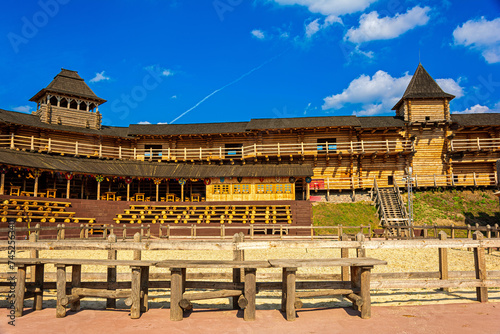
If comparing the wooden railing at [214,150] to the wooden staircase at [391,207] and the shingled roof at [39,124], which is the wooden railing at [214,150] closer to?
the shingled roof at [39,124]

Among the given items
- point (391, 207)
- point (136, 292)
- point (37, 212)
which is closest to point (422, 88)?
point (391, 207)

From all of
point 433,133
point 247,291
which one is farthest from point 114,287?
point 433,133

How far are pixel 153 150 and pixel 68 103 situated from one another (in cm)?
1011

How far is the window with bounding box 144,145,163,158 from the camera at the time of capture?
36.2 meters

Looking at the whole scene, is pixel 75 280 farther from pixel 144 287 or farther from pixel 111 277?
pixel 144 287

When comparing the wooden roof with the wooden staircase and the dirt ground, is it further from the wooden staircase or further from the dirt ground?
the dirt ground

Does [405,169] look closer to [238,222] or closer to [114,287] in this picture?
[238,222]

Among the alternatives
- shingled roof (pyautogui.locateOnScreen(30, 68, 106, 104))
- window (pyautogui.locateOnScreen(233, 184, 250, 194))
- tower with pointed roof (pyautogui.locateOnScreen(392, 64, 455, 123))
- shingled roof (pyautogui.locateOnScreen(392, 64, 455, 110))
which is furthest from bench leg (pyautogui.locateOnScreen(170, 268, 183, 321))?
shingled roof (pyautogui.locateOnScreen(30, 68, 106, 104))

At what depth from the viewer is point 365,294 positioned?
273 inches

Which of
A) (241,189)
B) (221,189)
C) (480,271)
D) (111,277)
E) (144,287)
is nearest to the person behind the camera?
(144,287)

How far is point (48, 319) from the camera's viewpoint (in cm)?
673

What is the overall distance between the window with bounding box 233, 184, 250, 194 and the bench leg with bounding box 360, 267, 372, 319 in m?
23.8

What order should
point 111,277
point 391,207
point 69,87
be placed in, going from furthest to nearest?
point 69,87, point 391,207, point 111,277

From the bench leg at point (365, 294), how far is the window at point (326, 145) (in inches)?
1085
